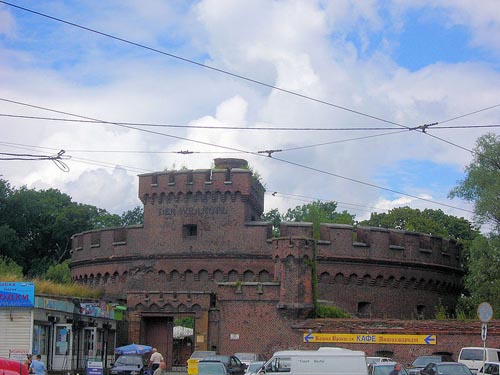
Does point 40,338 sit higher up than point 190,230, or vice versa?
point 190,230

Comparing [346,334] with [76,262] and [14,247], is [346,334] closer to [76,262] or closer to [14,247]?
[76,262]

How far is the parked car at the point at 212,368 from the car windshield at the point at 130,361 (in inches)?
314

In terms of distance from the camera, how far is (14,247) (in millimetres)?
75500

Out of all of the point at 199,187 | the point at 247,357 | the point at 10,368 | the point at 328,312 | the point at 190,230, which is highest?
the point at 199,187

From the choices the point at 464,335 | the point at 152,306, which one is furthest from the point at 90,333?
the point at 464,335

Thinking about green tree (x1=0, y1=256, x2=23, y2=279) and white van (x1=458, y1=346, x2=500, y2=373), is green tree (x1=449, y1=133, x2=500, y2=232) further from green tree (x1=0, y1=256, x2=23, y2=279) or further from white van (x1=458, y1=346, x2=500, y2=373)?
green tree (x1=0, y1=256, x2=23, y2=279)

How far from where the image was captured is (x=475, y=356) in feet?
107

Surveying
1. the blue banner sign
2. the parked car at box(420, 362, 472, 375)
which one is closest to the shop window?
the blue banner sign

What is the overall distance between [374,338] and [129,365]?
10391 mm

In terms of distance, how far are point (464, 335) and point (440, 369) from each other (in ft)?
29.9

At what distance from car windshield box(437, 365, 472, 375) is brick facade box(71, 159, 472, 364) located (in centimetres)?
1731

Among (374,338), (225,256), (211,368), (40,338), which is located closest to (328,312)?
(374,338)

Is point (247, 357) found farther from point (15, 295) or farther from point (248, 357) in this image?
point (15, 295)

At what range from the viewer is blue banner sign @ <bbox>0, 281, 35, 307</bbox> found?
33500 millimetres
